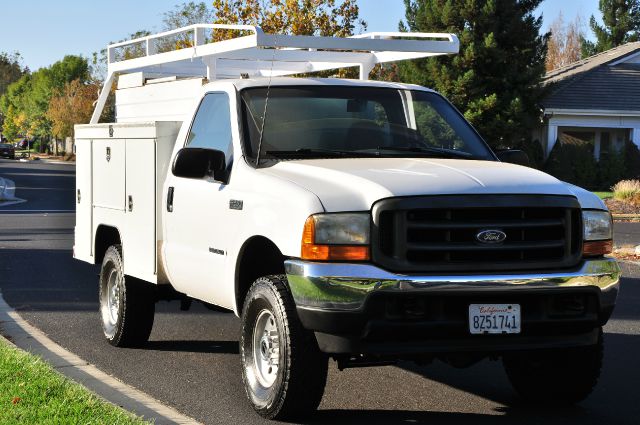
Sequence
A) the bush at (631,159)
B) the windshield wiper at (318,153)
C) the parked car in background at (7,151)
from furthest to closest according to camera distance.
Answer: the parked car in background at (7,151) → the bush at (631,159) → the windshield wiper at (318,153)

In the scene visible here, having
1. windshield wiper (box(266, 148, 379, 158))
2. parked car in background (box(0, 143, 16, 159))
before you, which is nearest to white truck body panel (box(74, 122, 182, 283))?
windshield wiper (box(266, 148, 379, 158))

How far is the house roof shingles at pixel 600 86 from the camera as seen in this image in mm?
45500

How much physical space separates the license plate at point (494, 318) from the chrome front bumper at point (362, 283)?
0.38 feet

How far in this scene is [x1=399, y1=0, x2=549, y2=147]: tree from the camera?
40.5m

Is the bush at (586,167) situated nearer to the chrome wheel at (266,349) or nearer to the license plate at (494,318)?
the chrome wheel at (266,349)

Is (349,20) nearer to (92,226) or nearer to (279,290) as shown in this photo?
(92,226)

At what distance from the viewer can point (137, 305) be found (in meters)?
9.17

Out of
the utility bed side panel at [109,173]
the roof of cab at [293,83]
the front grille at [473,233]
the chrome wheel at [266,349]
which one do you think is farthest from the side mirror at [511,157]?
the utility bed side panel at [109,173]

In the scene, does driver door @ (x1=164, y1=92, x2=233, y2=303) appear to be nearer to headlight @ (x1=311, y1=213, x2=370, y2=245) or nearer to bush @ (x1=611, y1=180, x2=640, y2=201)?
headlight @ (x1=311, y1=213, x2=370, y2=245)

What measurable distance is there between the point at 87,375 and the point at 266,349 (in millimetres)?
Result: 1822

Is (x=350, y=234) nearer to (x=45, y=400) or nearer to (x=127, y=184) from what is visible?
(x=45, y=400)

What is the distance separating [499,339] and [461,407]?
1.11 metres

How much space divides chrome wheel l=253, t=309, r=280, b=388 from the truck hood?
2.81ft

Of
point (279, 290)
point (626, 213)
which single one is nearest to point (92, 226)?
point (279, 290)
